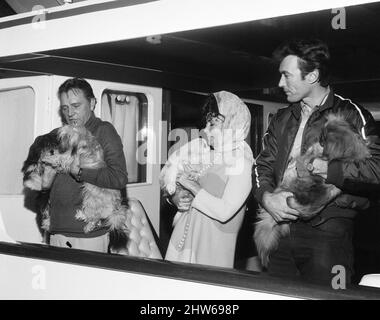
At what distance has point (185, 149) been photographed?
2.96m

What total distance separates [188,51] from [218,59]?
415mm

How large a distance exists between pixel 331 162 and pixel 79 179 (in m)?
1.42

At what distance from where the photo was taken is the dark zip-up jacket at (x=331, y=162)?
2266mm

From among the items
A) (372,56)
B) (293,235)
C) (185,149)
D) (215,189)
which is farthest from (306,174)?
(372,56)

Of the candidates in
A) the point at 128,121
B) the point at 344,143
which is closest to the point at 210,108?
the point at 344,143

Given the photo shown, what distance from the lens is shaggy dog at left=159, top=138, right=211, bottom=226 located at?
2.80m

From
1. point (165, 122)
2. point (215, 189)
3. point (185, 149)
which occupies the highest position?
point (165, 122)

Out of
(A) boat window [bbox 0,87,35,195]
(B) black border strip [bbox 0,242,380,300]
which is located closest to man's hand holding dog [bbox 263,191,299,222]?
(B) black border strip [bbox 0,242,380,300]

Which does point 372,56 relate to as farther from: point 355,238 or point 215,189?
point 215,189

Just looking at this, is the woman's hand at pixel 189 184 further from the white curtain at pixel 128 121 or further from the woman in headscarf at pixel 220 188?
the white curtain at pixel 128 121

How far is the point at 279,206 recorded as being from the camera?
8.10 ft

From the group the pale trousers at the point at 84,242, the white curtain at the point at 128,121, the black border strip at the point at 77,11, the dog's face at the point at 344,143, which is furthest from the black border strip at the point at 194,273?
the white curtain at the point at 128,121

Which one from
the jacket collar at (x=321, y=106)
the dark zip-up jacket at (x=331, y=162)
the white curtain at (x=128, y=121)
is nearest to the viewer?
the dark zip-up jacket at (x=331, y=162)

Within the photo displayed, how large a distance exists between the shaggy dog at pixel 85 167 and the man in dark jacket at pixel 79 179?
0.04 meters
